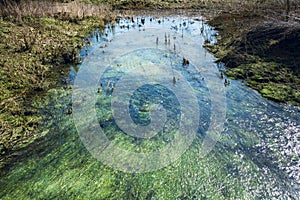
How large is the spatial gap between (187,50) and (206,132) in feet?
21.2

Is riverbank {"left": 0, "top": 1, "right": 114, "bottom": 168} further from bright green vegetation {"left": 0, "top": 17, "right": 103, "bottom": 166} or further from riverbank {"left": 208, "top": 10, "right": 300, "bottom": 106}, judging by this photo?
riverbank {"left": 208, "top": 10, "right": 300, "bottom": 106}

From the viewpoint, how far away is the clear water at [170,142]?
15.1 ft

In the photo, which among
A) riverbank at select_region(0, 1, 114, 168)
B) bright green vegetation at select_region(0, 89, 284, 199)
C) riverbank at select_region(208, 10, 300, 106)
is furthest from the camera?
riverbank at select_region(208, 10, 300, 106)

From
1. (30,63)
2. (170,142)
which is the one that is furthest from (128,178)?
(30,63)

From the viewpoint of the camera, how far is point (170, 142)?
5961 millimetres

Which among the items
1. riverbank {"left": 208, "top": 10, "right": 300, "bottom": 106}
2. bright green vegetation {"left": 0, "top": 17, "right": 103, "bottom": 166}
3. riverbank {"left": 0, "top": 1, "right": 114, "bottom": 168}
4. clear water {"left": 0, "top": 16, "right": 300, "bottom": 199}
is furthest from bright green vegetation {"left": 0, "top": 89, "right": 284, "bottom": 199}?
riverbank {"left": 208, "top": 10, "right": 300, "bottom": 106}

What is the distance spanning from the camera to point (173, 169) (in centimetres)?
515

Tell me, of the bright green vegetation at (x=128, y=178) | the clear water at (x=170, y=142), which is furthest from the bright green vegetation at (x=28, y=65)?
the bright green vegetation at (x=128, y=178)

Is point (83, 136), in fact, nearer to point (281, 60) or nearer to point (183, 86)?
point (183, 86)

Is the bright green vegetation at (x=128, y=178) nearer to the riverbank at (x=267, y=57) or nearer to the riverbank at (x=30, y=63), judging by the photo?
the riverbank at (x=30, y=63)

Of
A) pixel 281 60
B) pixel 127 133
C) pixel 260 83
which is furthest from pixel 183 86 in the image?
pixel 281 60

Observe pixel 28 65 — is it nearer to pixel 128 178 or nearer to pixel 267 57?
pixel 128 178

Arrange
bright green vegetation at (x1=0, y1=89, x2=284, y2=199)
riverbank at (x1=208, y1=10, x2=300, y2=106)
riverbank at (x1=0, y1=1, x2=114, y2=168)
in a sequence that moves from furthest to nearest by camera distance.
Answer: riverbank at (x1=208, y1=10, x2=300, y2=106), riverbank at (x1=0, y1=1, x2=114, y2=168), bright green vegetation at (x1=0, y1=89, x2=284, y2=199)

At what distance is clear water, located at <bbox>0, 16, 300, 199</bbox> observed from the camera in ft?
15.1
